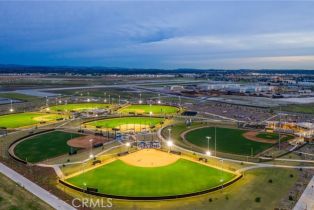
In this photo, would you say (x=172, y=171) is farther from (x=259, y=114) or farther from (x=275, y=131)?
(x=259, y=114)

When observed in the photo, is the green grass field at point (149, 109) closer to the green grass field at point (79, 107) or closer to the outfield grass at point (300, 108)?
the green grass field at point (79, 107)

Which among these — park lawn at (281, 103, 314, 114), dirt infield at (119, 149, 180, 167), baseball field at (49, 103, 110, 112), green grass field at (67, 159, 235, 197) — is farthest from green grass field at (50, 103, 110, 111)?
park lawn at (281, 103, 314, 114)

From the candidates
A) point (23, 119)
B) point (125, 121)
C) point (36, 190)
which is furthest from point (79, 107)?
point (36, 190)

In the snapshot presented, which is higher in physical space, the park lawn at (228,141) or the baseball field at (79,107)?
the baseball field at (79,107)

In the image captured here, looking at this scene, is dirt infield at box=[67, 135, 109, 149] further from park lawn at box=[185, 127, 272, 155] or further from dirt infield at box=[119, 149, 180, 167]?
park lawn at box=[185, 127, 272, 155]

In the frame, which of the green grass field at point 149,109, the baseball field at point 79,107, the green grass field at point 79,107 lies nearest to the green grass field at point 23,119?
the baseball field at point 79,107

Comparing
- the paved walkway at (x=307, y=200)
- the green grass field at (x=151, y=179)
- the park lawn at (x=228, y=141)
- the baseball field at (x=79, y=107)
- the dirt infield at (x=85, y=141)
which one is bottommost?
the paved walkway at (x=307, y=200)
